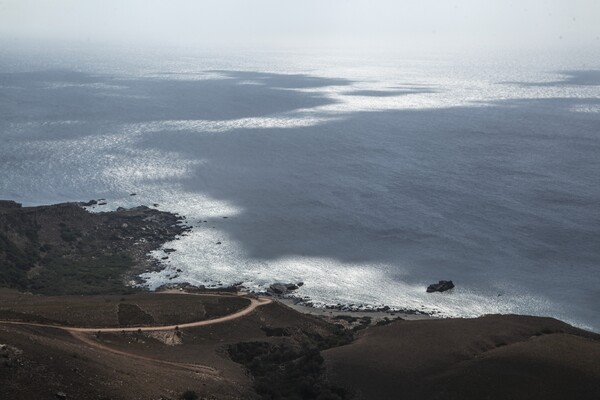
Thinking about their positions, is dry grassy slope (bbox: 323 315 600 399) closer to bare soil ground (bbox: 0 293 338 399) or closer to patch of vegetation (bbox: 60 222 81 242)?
bare soil ground (bbox: 0 293 338 399)

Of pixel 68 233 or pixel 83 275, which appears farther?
pixel 68 233

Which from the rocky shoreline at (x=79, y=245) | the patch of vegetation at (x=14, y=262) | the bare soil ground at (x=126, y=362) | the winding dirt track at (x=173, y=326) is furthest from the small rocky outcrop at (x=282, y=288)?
the patch of vegetation at (x=14, y=262)

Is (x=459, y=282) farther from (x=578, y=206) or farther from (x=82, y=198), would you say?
(x=82, y=198)

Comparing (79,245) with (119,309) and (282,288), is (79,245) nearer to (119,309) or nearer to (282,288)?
(282,288)

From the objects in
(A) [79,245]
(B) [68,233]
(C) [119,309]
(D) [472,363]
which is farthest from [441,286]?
(B) [68,233]

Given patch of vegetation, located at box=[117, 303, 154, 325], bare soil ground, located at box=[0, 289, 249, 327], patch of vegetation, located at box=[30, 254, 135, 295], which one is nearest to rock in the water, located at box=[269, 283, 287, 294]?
bare soil ground, located at box=[0, 289, 249, 327]

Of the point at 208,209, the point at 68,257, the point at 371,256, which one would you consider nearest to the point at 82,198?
the point at 208,209
